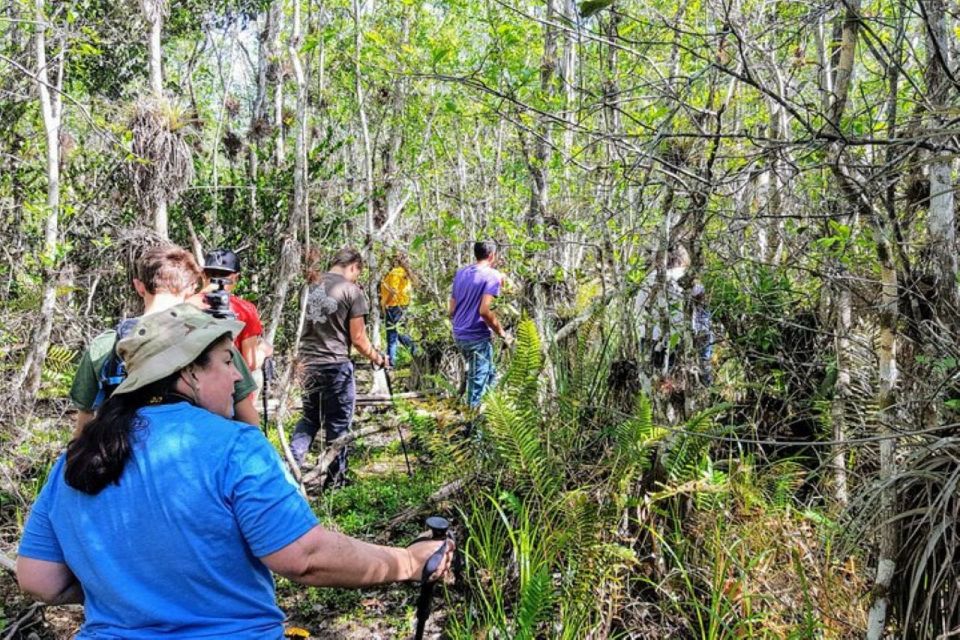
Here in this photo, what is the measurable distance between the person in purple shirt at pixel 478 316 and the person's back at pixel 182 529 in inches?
202

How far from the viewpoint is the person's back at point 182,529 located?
1.76 m

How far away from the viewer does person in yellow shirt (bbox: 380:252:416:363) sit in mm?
10609

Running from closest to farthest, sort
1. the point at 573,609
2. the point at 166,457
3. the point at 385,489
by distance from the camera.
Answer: the point at 166,457, the point at 573,609, the point at 385,489

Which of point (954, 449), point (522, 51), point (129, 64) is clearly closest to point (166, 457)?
point (954, 449)

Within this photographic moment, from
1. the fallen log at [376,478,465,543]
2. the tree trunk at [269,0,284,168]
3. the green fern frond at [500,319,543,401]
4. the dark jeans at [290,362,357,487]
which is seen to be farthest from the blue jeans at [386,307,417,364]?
the green fern frond at [500,319,543,401]

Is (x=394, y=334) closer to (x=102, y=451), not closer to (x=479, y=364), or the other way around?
(x=479, y=364)

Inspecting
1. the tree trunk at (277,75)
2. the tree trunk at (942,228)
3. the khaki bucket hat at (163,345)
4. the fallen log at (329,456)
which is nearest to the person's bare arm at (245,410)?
the khaki bucket hat at (163,345)

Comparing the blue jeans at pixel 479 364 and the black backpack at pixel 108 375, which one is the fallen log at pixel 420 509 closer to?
the blue jeans at pixel 479 364

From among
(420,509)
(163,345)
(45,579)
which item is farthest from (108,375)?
(420,509)

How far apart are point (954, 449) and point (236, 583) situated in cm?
229

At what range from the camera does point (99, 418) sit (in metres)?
1.87

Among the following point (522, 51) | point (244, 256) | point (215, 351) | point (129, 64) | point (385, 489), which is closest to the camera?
point (215, 351)

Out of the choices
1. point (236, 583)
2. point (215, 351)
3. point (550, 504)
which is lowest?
point (550, 504)

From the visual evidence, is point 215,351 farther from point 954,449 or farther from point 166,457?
point 954,449
